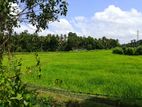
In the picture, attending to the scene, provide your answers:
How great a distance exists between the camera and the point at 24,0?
10.1 meters

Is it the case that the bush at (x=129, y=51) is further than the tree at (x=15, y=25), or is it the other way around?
the bush at (x=129, y=51)

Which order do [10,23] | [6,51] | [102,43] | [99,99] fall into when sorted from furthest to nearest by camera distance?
[102,43], [99,99], [10,23], [6,51]

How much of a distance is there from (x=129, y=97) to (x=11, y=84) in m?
15.3

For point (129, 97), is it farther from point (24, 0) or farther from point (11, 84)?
point (11, 84)

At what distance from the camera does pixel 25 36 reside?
1012 cm

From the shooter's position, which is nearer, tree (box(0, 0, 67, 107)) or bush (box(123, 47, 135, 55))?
tree (box(0, 0, 67, 107))

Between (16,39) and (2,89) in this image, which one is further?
(16,39)

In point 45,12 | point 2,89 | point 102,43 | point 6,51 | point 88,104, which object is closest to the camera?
point 2,89

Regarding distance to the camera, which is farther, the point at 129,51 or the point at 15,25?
the point at 129,51

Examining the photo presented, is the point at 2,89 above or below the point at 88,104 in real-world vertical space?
above

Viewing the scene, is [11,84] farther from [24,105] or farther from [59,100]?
[59,100]

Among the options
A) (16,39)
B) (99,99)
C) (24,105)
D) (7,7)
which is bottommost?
(99,99)

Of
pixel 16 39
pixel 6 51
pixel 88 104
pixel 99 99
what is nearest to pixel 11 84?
pixel 6 51

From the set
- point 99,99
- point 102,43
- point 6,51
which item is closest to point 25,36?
point 6,51
